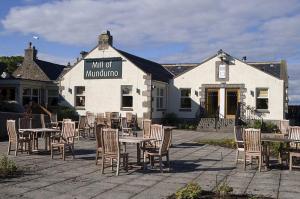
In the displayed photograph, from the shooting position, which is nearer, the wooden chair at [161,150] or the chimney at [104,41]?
the wooden chair at [161,150]

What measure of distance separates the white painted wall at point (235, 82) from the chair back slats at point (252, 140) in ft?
49.2

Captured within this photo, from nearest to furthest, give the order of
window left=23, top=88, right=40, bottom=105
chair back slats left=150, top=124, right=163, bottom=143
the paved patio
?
1. the paved patio
2. chair back slats left=150, top=124, right=163, bottom=143
3. window left=23, top=88, right=40, bottom=105

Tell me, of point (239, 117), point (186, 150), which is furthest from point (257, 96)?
point (186, 150)

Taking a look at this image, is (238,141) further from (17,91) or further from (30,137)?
(17,91)

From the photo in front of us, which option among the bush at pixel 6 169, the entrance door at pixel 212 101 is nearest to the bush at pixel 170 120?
the entrance door at pixel 212 101

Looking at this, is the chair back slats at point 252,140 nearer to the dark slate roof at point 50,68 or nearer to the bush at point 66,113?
the bush at point 66,113

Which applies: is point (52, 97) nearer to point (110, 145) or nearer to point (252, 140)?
point (110, 145)

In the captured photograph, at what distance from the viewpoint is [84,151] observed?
1377 centimetres

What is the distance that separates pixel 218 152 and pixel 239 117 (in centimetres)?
1140

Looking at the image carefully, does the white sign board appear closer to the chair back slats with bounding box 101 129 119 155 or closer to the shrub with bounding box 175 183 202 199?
the chair back slats with bounding box 101 129 119 155

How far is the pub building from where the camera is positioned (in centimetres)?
2508

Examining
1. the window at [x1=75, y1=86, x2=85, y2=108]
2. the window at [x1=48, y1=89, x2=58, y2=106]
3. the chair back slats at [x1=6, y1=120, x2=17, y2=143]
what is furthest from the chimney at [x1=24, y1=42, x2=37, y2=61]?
the chair back slats at [x1=6, y1=120, x2=17, y2=143]

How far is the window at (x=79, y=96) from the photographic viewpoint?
26845mm

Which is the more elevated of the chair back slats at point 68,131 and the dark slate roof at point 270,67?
the dark slate roof at point 270,67
